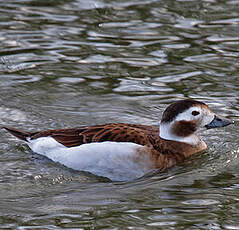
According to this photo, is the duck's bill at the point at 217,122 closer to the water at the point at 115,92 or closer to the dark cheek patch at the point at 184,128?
the dark cheek patch at the point at 184,128

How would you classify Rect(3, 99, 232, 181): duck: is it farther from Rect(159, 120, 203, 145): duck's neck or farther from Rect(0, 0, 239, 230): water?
Rect(0, 0, 239, 230): water

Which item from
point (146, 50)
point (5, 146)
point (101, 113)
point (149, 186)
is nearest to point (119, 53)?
point (146, 50)

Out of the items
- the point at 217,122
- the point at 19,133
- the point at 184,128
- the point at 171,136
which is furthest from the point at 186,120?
the point at 19,133

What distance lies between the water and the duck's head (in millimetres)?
337

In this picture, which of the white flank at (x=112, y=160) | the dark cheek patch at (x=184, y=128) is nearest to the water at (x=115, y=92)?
the white flank at (x=112, y=160)

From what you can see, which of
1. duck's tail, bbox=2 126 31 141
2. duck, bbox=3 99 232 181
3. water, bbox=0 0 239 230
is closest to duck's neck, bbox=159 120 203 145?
duck, bbox=3 99 232 181

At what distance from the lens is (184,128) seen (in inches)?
351

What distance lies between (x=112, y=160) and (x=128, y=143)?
0.85 ft

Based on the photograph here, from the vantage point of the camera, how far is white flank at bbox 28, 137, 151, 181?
8.45 meters

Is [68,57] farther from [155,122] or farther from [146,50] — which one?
[155,122]

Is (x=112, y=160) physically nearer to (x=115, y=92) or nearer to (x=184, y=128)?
(x=184, y=128)

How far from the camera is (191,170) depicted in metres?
8.75

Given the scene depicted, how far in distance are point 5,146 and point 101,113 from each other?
1.63m

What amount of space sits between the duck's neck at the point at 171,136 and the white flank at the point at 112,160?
1.72 feet
